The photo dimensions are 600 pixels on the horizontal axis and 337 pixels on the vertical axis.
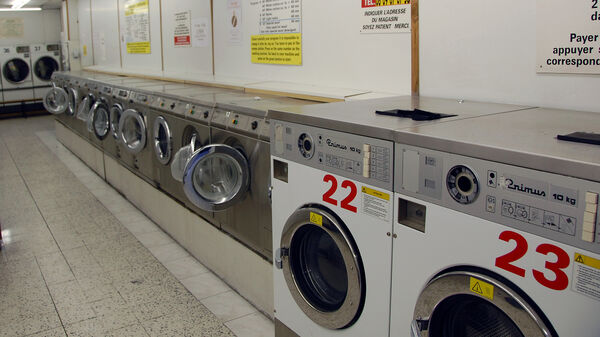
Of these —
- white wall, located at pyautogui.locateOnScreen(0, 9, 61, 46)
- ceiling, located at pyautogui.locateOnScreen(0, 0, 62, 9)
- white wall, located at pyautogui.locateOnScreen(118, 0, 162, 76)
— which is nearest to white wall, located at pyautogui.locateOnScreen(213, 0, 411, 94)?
white wall, located at pyautogui.locateOnScreen(118, 0, 162, 76)

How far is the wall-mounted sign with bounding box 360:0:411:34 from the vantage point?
9.04ft

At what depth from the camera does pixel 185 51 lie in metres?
5.53

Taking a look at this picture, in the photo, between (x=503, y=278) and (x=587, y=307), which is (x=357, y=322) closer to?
(x=503, y=278)

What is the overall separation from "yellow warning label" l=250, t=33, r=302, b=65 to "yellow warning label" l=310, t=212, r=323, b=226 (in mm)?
1845

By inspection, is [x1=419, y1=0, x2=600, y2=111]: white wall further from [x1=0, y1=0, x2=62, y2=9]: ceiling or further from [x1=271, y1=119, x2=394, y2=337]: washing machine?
[x1=0, y1=0, x2=62, y2=9]: ceiling

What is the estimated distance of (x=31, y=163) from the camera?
7055mm

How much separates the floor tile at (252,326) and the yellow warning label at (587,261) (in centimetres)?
189

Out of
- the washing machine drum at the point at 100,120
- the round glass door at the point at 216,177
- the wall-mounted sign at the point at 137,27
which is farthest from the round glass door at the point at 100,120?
the round glass door at the point at 216,177

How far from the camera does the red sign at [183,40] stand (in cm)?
540

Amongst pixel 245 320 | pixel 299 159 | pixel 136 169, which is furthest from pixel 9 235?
pixel 299 159

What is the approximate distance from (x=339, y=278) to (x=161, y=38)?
15.6 ft

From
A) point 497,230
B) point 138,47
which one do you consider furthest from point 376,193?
point 138,47

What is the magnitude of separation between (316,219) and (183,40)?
4050mm

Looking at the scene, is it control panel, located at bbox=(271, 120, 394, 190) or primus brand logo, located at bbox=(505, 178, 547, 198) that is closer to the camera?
primus brand logo, located at bbox=(505, 178, 547, 198)
